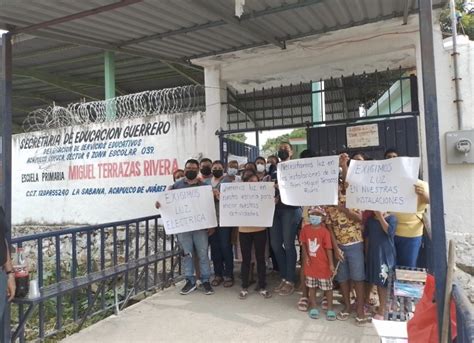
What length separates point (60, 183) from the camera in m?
8.08

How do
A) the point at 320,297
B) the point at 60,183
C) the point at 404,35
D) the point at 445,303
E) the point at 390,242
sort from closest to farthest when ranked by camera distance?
the point at 445,303 → the point at 390,242 → the point at 320,297 → the point at 404,35 → the point at 60,183

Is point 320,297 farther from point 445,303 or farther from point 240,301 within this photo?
point 445,303

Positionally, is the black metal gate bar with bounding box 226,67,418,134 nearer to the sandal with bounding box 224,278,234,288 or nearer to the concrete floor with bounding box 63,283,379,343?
the sandal with bounding box 224,278,234,288

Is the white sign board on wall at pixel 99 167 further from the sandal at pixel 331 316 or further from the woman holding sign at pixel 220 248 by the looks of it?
the sandal at pixel 331 316

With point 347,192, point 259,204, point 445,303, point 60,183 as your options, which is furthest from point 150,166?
point 445,303

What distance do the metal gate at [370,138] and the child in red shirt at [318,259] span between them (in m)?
1.84

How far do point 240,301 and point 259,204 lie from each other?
1.10m

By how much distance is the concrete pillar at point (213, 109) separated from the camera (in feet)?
21.0

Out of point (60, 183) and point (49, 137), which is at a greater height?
point (49, 137)

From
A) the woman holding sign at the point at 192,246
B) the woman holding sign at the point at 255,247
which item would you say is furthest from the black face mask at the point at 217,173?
the woman holding sign at the point at 255,247

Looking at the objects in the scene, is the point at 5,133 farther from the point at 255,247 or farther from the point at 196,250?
the point at 255,247

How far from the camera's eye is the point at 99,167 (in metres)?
7.63

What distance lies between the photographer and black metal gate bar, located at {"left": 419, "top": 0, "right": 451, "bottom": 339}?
6.88 ft

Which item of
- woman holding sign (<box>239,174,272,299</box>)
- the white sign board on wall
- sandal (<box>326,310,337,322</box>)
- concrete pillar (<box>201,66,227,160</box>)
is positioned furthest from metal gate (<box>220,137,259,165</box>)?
sandal (<box>326,310,337,322</box>)
